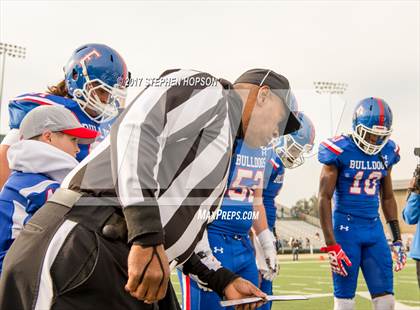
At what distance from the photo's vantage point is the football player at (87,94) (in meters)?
3.08

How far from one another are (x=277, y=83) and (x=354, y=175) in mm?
2733

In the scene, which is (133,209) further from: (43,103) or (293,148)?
(293,148)

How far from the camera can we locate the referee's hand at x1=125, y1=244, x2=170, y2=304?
56.1 inches

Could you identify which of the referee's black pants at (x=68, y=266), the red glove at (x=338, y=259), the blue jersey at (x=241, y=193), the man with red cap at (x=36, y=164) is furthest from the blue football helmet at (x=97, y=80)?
the red glove at (x=338, y=259)

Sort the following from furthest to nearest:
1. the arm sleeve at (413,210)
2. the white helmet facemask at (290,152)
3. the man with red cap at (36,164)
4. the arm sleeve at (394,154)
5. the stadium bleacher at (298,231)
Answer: the stadium bleacher at (298,231)
the white helmet facemask at (290,152)
the arm sleeve at (394,154)
the arm sleeve at (413,210)
the man with red cap at (36,164)

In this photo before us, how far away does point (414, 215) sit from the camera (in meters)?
4.98

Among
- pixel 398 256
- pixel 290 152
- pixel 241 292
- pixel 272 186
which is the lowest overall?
pixel 398 256

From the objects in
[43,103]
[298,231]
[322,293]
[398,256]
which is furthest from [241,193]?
[298,231]

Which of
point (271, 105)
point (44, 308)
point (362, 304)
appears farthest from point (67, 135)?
point (362, 304)

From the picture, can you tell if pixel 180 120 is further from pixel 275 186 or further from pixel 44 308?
pixel 275 186

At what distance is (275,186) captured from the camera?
540cm

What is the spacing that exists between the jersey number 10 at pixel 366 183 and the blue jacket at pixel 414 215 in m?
0.37

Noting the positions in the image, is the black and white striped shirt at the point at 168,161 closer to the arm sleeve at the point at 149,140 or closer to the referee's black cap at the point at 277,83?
the arm sleeve at the point at 149,140

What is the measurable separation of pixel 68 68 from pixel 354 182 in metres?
2.82
